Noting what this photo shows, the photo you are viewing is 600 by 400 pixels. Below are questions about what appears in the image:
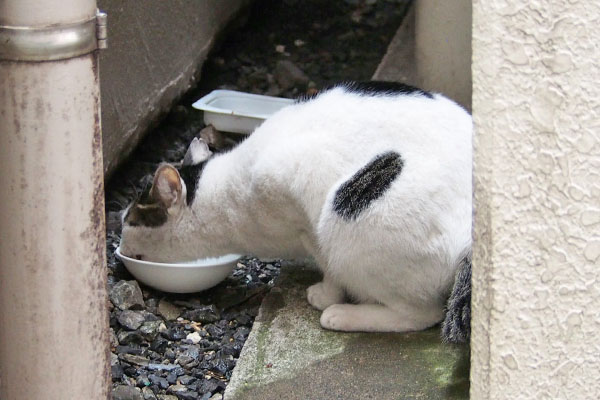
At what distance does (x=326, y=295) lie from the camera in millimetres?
3863

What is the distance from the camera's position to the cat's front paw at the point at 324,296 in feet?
12.6

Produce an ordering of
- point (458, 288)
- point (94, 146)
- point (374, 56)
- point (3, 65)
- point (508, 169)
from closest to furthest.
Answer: point (508, 169) < point (3, 65) < point (94, 146) < point (458, 288) < point (374, 56)

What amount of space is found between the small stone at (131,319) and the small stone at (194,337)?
0.21 m

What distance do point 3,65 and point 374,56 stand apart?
4.59 m

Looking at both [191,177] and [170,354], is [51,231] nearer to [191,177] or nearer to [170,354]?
[170,354]

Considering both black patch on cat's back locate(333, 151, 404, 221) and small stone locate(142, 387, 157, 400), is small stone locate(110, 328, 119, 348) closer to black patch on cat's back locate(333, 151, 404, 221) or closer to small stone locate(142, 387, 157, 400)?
small stone locate(142, 387, 157, 400)

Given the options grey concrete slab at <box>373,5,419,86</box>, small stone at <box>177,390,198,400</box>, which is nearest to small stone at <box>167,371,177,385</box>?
small stone at <box>177,390,198,400</box>

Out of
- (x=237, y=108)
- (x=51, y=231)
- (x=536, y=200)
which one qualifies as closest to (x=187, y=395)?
(x=51, y=231)

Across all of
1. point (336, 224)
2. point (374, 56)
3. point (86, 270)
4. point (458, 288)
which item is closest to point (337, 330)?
point (336, 224)

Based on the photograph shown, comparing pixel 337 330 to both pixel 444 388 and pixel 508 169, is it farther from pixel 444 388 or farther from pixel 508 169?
pixel 508 169

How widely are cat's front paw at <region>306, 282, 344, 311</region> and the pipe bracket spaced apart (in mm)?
1782

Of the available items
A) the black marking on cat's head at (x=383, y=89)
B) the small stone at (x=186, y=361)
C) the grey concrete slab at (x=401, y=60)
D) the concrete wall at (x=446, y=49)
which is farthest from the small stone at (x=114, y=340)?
the grey concrete slab at (x=401, y=60)

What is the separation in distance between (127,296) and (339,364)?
3.63 feet

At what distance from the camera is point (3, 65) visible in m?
2.30
